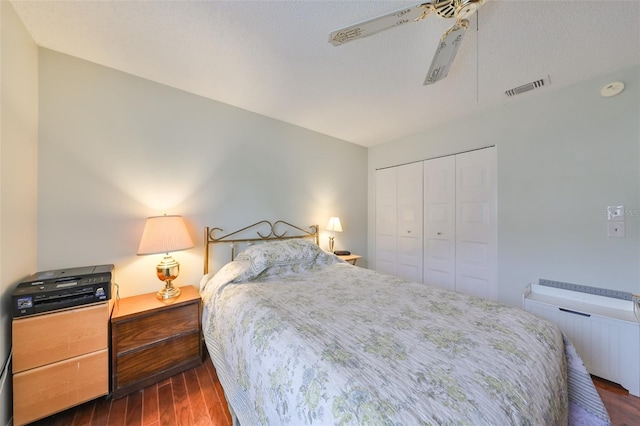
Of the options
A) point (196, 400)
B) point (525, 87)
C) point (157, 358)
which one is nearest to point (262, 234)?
point (157, 358)

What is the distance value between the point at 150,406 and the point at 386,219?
11.0 feet

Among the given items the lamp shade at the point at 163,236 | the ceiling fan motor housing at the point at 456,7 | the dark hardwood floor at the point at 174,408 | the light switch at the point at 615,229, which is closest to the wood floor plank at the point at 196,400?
the dark hardwood floor at the point at 174,408

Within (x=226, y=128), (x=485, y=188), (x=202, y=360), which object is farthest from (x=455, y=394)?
(x=226, y=128)

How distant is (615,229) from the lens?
6.36 ft

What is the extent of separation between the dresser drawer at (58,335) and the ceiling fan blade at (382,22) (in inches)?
90.0

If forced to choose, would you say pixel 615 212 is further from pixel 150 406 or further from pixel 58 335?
pixel 58 335

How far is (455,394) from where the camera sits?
0.78m

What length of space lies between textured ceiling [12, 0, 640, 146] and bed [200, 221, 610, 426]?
5.79ft

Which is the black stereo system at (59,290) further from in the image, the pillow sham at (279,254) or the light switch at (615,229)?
the light switch at (615,229)

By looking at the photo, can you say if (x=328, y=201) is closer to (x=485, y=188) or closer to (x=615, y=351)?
(x=485, y=188)

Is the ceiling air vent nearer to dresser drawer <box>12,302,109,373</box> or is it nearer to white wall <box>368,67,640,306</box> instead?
white wall <box>368,67,640,306</box>

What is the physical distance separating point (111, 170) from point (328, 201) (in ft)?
7.98

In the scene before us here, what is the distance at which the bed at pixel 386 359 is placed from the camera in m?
0.76

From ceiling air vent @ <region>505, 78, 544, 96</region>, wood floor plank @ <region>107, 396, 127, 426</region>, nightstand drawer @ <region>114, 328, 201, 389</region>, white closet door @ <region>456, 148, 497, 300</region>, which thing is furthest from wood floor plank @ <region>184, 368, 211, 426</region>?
ceiling air vent @ <region>505, 78, 544, 96</region>
